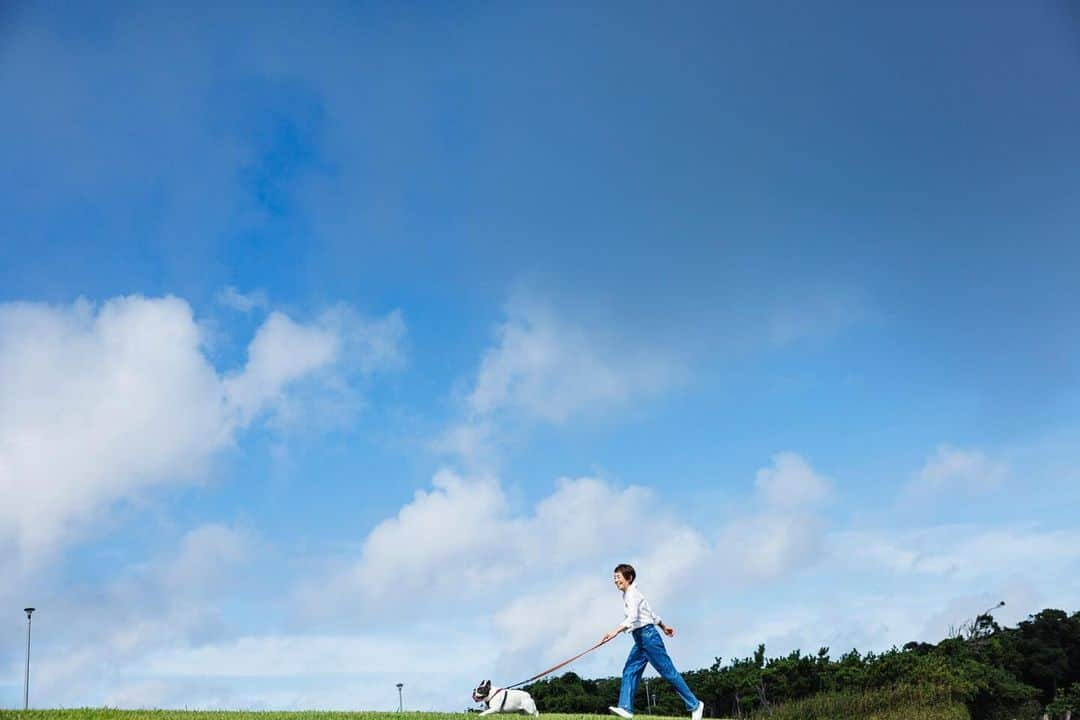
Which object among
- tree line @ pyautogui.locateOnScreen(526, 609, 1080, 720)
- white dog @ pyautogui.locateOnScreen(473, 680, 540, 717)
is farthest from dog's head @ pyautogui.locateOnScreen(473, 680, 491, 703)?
tree line @ pyautogui.locateOnScreen(526, 609, 1080, 720)

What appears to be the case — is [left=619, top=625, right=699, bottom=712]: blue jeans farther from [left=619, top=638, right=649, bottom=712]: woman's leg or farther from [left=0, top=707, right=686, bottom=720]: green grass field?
[left=0, top=707, right=686, bottom=720]: green grass field

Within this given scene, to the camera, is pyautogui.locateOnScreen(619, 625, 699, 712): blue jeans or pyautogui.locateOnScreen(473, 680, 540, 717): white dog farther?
pyautogui.locateOnScreen(473, 680, 540, 717): white dog

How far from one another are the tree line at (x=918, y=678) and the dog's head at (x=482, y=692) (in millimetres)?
16595

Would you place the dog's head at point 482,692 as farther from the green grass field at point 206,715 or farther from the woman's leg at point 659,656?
the woman's leg at point 659,656

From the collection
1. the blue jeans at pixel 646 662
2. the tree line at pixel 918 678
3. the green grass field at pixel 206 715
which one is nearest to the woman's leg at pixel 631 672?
the blue jeans at pixel 646 662

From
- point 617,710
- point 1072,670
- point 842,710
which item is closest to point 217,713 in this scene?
point 617,710

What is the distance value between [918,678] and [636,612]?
2110cm

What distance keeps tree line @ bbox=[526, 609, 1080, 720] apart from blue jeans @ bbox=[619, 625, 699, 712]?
57.7ft

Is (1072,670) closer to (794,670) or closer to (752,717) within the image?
(794,670)

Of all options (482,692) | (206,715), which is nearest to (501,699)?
(482,692)

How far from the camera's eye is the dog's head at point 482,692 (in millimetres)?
20109

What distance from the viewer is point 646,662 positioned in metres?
18.7

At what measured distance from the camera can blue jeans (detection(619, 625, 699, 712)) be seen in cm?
Answer: 1809

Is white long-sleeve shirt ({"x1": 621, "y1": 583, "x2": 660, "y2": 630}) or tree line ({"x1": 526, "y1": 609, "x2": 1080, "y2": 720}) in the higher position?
white long-sleeve shirt ({"x1": 621, "y1": 583, "x2": 660, "y2": 630})
